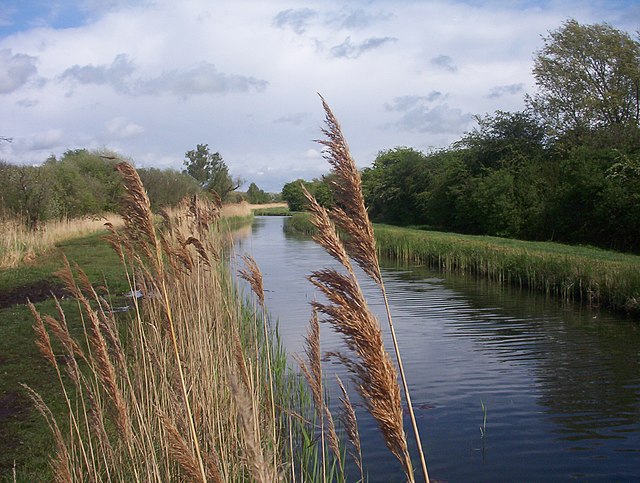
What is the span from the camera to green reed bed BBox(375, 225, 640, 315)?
15125 mm

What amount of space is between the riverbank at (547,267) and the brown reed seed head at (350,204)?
44.5ft

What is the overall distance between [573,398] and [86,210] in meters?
31.2

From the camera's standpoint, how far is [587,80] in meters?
33.9

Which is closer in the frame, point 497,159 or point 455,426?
point 455,426

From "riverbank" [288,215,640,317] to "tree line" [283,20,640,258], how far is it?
3.35 meters

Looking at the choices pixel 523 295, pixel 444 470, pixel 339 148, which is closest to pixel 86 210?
pixel 523 295

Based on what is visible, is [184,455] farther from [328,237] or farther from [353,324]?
[328,237]

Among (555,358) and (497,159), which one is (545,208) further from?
(555,358)

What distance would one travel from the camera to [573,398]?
31.1ft

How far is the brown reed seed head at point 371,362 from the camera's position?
2.04 m

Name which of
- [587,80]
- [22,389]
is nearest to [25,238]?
[22,389]

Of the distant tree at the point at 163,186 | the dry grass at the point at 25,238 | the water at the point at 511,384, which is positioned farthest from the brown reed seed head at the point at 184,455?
the distant tree at the point at 163,186

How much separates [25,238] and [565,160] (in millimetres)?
23239

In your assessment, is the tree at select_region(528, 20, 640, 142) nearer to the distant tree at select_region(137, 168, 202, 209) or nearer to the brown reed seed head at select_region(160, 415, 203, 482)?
the distant tree at select_region(137, 168, 202, 209)
